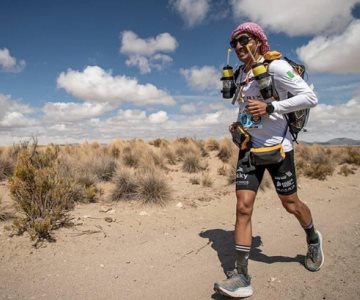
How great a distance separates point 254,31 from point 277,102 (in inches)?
31.5

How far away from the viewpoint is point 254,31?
360 cm

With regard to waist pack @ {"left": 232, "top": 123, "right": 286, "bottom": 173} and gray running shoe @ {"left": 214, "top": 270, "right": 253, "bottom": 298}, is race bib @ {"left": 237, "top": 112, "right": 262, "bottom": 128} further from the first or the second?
gray running shoe @ {"left": 214, "top": 270, "right": 253, "bottom": 298}

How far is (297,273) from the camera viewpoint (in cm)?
381

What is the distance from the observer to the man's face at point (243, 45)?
360 cm

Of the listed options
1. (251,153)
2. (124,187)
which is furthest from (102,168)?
(251,153)

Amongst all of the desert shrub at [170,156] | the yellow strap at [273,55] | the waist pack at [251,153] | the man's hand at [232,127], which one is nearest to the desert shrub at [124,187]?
the man's hand at [232,127]

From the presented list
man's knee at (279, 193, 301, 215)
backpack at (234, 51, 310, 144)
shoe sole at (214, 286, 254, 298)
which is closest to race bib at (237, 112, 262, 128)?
backpack at (234, 51, 310, 144)

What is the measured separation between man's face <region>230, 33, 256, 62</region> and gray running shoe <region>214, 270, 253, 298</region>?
2195mm

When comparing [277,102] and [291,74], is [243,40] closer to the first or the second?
[291,74]

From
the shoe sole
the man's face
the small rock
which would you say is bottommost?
the shoe sole

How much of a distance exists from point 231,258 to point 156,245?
1170 mm

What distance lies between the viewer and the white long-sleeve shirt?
337cm

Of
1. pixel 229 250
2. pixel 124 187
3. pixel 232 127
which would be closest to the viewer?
pixel 232 127

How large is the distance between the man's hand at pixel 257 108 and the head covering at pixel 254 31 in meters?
0.71
